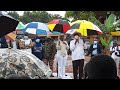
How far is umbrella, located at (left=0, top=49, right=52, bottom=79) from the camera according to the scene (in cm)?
156

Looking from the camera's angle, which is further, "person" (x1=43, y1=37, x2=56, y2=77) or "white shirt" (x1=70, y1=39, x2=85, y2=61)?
"person" (x1=43, y1=37, x2=56, y2=77)

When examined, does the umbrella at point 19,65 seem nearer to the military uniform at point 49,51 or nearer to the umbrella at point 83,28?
the umbrella at point 83,28

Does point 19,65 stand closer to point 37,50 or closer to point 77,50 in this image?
point 77,50

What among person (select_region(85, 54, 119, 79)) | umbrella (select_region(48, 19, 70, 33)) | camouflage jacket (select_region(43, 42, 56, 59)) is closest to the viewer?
person (select_region(85, 54, 119, 79))

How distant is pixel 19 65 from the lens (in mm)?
1586

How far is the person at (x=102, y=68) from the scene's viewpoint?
136 cm

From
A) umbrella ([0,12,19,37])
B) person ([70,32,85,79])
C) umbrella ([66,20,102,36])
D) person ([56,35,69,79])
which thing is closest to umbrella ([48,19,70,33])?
umbrella ([66,20,102,36])

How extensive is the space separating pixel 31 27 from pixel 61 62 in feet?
8.49

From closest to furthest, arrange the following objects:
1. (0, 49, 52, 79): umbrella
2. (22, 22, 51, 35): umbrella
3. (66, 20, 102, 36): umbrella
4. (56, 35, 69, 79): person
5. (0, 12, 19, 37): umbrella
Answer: (0, 49, 52, 79): umbrella < (0, 12, 19, 37): umbrella < (56, 35, 69, 79): person < (66, 20, 102, 36): umbrella < (22, 22, 51, 35): umbrella

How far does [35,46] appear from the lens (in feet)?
29.5

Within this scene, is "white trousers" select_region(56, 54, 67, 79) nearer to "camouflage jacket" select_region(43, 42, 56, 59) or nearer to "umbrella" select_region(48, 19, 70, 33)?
"camouflage jacket" select_region(43, 42, 56, 59)

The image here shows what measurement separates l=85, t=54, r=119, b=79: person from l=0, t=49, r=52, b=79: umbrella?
0.25 metres

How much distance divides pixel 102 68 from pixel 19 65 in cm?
43
